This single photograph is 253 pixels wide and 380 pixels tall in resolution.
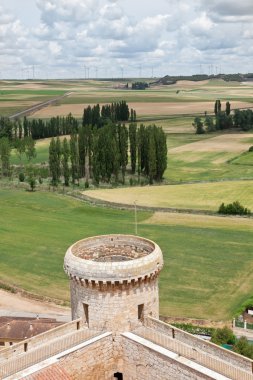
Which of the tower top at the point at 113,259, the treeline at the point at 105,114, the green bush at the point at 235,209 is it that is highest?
the treeline at the point at 105,114

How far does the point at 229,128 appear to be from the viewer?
7185 inches

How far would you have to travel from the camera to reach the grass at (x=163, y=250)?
164 feet

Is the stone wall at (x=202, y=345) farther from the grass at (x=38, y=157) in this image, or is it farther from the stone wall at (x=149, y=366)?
the grass at (x=38, y=157)

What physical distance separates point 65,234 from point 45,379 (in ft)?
177

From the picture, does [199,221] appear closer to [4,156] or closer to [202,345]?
[4,156]

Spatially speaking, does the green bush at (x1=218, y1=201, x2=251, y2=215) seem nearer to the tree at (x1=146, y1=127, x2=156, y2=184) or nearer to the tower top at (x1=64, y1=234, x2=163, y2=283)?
the tree at (x1=146, y1=127, x2=156, y2=184)

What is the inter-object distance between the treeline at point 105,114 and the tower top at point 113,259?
154588mm

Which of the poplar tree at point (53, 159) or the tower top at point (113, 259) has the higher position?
the tower top at point (113, 259)

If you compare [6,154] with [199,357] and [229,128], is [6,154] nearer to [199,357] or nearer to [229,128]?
[229,128]

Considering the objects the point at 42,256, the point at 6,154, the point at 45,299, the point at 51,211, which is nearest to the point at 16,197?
the point at 51,211

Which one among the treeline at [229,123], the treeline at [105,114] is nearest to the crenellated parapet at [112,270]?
the treeline at [105,114]

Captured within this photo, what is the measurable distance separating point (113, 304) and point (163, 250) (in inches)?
1773

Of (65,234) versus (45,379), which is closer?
(45,379)

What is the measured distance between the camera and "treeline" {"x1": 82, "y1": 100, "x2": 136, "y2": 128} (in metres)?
180
